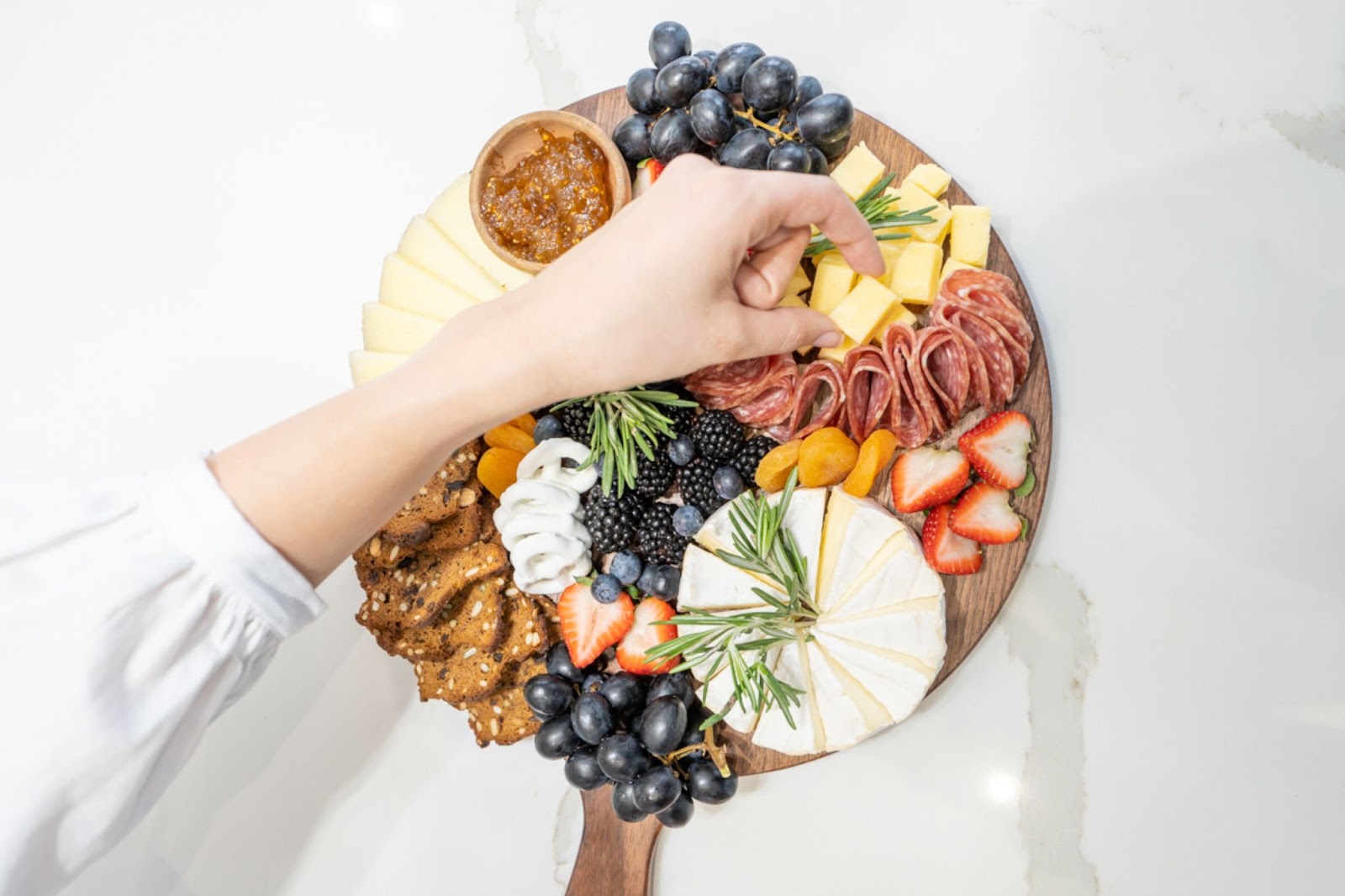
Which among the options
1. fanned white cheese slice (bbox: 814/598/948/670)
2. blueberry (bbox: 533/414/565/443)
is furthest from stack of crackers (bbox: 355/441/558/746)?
fanned white cheese slice (bbox: 814/598/948/670)

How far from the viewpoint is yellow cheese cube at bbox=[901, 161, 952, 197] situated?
1412 millimetres

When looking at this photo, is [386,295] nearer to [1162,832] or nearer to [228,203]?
[228,203]

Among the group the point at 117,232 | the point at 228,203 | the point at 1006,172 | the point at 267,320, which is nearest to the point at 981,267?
the point at 1006,172

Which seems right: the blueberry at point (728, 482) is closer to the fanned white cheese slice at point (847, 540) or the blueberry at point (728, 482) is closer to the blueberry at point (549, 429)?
the fanned white cheese slice at point (847, 540)

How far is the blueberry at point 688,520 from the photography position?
1433 mm

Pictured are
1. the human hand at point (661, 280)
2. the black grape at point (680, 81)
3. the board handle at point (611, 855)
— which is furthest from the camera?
the board handle at point (611, 855)

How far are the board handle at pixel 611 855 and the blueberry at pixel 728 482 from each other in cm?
59

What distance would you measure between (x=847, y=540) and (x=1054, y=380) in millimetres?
496

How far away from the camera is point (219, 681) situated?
1.09 metres

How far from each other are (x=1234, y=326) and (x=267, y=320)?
72.5 inches

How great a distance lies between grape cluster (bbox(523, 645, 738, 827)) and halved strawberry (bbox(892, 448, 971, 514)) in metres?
0.46

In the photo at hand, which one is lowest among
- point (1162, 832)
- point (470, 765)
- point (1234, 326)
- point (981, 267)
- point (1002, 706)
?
point (1162, 832)

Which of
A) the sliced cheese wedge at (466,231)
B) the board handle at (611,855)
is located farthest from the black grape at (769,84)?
the board handle at (611,855)

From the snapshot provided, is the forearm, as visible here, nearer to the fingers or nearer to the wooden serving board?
the fingers
